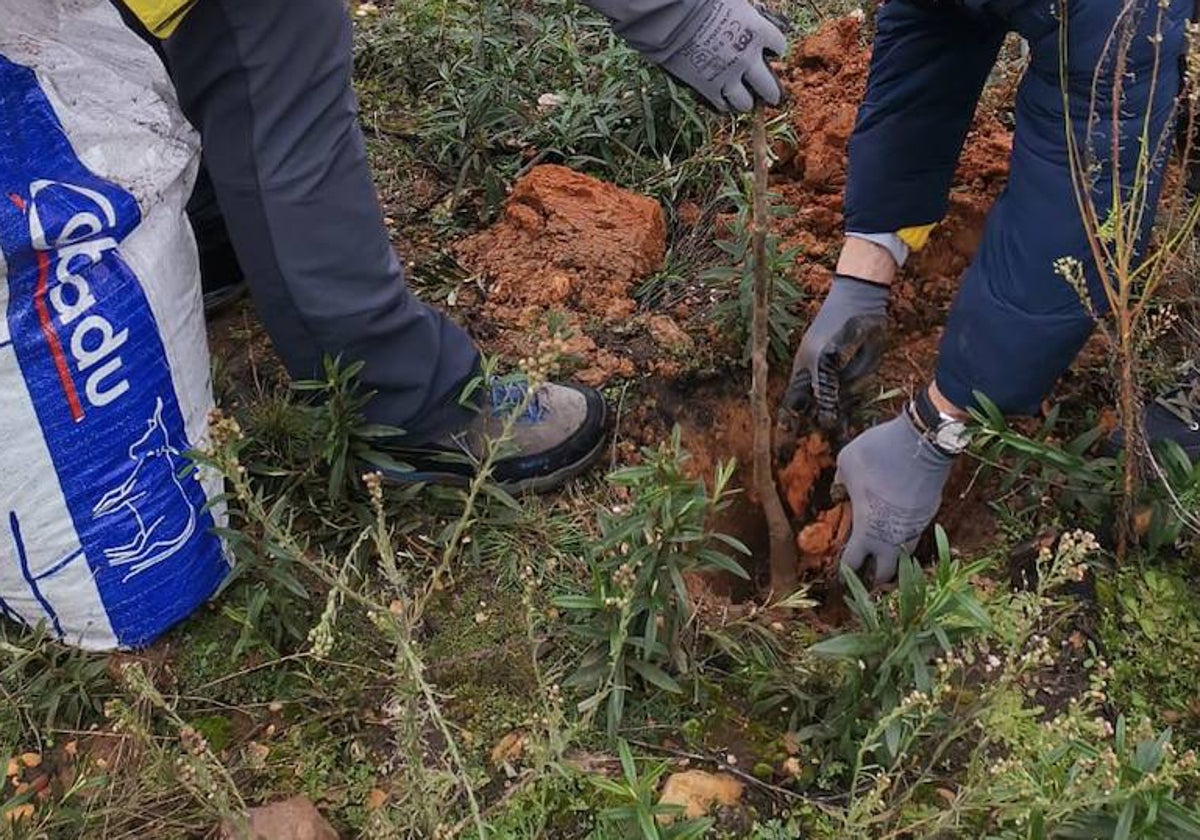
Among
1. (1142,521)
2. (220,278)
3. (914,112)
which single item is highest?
(914,112)

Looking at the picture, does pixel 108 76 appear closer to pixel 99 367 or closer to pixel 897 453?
pixel 99 367

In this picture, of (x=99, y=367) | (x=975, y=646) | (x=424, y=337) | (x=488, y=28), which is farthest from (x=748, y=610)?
(x=488, y=28)

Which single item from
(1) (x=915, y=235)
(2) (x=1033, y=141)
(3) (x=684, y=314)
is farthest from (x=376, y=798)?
(1) (x=915, y=235)

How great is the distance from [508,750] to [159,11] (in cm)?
128

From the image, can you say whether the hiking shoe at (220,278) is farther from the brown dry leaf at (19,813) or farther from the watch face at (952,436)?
the watch face at (952,436)

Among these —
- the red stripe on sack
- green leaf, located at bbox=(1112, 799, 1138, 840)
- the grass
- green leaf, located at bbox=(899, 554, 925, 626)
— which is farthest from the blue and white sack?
green leaf, located at bbox=(1112, 799, 1138, 840)

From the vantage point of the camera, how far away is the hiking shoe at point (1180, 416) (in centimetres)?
223

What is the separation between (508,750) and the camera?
6.13 ft

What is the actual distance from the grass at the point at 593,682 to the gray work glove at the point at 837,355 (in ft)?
1.02

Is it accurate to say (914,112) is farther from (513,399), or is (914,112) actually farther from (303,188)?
(303,188)

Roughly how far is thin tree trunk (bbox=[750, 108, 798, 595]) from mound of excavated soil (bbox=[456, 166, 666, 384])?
1.46 ft

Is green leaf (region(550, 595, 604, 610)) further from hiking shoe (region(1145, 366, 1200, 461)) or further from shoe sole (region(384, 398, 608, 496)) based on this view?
hiking shoe (region(1145, 366, 1200, 461))

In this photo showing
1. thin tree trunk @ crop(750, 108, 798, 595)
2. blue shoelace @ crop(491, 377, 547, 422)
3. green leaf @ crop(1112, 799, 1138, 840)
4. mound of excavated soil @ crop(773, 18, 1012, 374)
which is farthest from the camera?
mound of excavated soil @ crop(773, 18, 1012, 374)

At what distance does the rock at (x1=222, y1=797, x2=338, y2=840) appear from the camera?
1.67 meters
